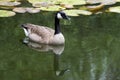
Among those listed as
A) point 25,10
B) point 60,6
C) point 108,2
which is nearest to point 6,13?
point 25,10

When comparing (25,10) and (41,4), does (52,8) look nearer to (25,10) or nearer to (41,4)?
(41,4)

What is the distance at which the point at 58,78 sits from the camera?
7.91 metres

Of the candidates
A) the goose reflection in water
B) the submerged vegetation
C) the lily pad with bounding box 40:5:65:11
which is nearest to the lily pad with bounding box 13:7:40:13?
the submerged vegetation

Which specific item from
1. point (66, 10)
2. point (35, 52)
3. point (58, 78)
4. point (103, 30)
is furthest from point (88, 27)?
point (58, 78)

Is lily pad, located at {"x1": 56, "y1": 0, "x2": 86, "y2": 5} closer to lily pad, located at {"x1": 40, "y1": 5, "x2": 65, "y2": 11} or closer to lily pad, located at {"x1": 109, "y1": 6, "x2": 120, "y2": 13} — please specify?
lily pad, located at {"x1": 40, "y1": 5, "x2": 65, "y2": 11}

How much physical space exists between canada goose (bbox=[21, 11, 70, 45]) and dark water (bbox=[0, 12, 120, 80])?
0.16 meters

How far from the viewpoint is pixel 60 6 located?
11914 millimetres

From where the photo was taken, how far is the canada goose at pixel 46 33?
9758mm

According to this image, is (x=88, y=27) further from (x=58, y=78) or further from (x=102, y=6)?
(x=58, y=78)

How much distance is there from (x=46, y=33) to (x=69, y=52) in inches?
38.2

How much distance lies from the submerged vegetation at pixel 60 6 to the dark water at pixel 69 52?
220 millimetres

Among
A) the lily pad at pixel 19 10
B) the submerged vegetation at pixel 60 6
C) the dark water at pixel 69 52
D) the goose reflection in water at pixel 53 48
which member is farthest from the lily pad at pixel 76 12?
the goose reflection in water at pixel 53 48

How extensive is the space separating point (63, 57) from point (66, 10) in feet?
9.43

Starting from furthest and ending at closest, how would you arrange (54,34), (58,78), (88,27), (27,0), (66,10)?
(27,0), (66,10), (88,27), (54,34), (58,78)
